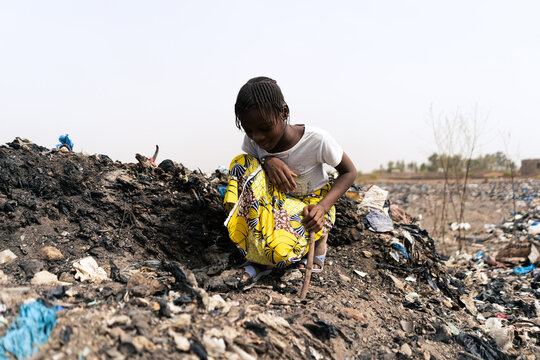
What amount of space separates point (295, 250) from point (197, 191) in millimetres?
1100

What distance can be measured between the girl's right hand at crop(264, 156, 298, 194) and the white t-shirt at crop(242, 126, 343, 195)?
59mm

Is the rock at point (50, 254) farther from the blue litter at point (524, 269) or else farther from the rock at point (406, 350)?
the blue litter at point (524, 269)

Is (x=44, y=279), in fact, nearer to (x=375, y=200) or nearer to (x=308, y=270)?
(x=308, y=270)

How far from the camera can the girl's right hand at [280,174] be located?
2240 millimetres

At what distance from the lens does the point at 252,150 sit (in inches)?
95.0

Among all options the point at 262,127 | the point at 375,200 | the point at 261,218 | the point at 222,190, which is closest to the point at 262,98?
the point at 262,127

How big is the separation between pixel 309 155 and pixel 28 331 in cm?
162

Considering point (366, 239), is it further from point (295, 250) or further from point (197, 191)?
point (197, 191)

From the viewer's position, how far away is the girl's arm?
217 centimetres

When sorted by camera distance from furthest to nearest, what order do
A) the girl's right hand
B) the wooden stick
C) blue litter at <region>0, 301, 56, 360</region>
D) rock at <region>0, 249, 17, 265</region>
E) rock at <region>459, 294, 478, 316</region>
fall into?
rock at <region>459, 294, 478, 316</region> < the girl's right hand < rock at <region>0, 249, 17, 265</region> < the wooden stick < blue litter at <region>0, 301, 56, 360</region>

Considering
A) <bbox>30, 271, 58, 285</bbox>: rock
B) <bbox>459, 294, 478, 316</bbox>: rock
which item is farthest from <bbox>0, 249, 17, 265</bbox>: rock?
<bbox>459, 294, 478, 316</bbox>: rock

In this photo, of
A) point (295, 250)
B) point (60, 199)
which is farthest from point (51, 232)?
point (295, 250)

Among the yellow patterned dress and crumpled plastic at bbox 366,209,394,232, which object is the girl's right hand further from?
crumpled plastic at bbox 366,209,394,232

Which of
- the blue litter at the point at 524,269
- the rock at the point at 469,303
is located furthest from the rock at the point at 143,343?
the blue litter at the point at 524,269
